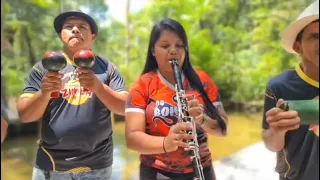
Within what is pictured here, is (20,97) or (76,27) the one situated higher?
(76,27)

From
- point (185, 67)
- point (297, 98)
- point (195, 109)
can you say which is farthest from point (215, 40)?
point (297, 98)

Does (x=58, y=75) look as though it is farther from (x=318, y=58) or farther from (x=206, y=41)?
(x=206, y=41)

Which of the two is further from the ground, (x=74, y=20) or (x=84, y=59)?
(x=74, y=20)

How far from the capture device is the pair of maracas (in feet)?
2.40

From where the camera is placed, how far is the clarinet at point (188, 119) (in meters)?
0.77

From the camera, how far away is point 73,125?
0.88 meters

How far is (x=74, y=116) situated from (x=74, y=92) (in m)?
0.05

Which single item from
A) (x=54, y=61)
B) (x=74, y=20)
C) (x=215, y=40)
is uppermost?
(x=215, y=40)

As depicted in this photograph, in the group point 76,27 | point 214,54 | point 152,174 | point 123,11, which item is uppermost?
point 123,11

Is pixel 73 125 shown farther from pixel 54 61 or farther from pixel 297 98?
pixel 297 98

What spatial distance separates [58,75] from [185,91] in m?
0.24

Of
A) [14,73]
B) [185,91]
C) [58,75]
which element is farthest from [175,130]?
[14,73]

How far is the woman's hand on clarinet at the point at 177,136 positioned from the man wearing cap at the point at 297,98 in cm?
14

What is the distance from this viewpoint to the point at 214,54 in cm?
317
